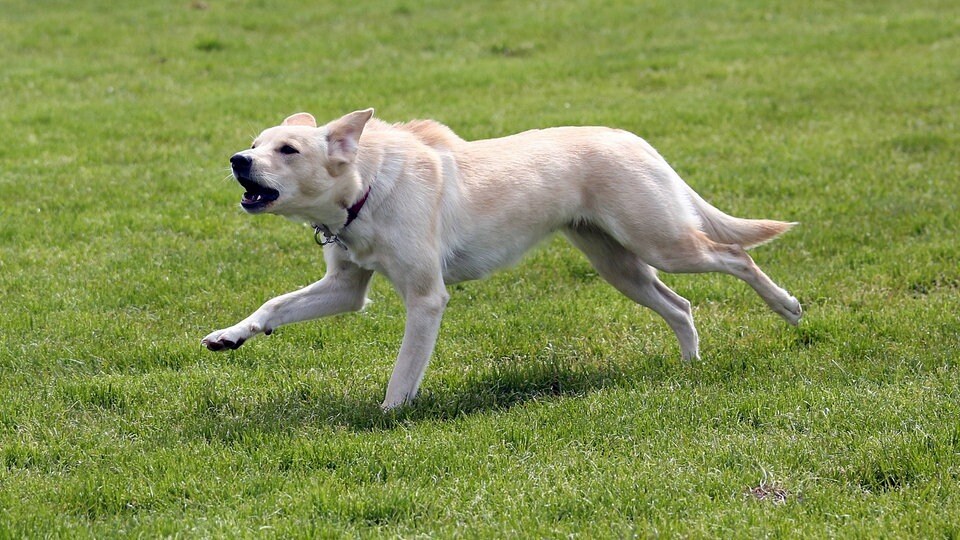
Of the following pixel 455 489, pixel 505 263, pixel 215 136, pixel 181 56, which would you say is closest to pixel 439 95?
pixel 215 136

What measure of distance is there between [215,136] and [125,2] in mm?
9030

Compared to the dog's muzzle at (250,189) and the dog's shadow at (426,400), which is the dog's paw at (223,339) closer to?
the dog's shadow at (426,400)

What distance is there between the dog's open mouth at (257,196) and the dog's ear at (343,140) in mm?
351

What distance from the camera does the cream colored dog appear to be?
6262 mm

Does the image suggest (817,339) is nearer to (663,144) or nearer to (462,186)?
(462,186)

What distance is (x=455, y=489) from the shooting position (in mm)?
5262

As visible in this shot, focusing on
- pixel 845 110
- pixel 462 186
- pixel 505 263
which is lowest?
pixel 845 110

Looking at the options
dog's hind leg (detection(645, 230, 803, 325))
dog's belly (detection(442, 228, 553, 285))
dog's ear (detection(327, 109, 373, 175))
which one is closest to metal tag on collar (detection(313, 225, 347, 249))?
dog's ear (detection(327, 109, 373, 175))

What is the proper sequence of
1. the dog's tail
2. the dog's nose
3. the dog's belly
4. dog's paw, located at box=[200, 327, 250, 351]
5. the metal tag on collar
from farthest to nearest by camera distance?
the dog's tail, the dog's belly, the metal tag on collar, dog's paw, located at box=[200, 327, 250, 351], the dog's nose

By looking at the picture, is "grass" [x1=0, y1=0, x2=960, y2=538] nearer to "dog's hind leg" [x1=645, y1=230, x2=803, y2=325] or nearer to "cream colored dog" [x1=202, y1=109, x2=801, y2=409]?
"dog's hind leg" [x1=645, y1=230, x2=803, y2=325]

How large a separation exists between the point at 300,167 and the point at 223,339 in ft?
3.27

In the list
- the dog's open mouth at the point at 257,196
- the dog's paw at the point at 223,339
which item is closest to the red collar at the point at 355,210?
the dog's open mouth at the point at 257,196

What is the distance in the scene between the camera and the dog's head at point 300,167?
6078 millimetres

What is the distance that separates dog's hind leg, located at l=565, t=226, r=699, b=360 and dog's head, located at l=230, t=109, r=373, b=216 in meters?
1.65
